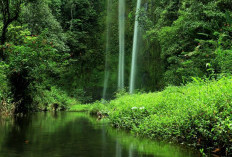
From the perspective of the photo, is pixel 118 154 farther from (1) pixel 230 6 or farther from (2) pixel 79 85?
(2) pixel 79 85

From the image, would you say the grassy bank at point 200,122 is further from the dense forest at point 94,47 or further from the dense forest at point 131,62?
the dense forest at point 94,47

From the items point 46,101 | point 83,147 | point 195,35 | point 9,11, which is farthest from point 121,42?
point 83,147

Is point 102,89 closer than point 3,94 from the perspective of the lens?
No

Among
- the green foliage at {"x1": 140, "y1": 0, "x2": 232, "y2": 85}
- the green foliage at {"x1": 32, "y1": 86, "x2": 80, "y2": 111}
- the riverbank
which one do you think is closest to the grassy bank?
the riverbank

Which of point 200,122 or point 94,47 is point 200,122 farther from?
point 94,47

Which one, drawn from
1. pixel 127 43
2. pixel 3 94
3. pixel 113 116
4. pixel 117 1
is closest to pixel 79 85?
pixel 127 43

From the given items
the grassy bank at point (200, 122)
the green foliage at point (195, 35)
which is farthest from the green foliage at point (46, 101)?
the grassy bank at point (200, 122)

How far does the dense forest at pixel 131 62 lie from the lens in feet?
18.0

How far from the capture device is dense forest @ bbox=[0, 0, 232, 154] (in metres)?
5.47

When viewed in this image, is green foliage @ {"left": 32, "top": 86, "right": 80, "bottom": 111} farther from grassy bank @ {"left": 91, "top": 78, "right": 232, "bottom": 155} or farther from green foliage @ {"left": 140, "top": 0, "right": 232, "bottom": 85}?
grassy bank @ {"left": 91, "top": 78, "right": 232, "bottom": 155}

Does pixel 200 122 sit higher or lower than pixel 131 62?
lower

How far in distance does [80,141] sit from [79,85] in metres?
22.4

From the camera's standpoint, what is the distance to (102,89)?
89.3 ft

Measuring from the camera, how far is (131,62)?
73.2 feet
